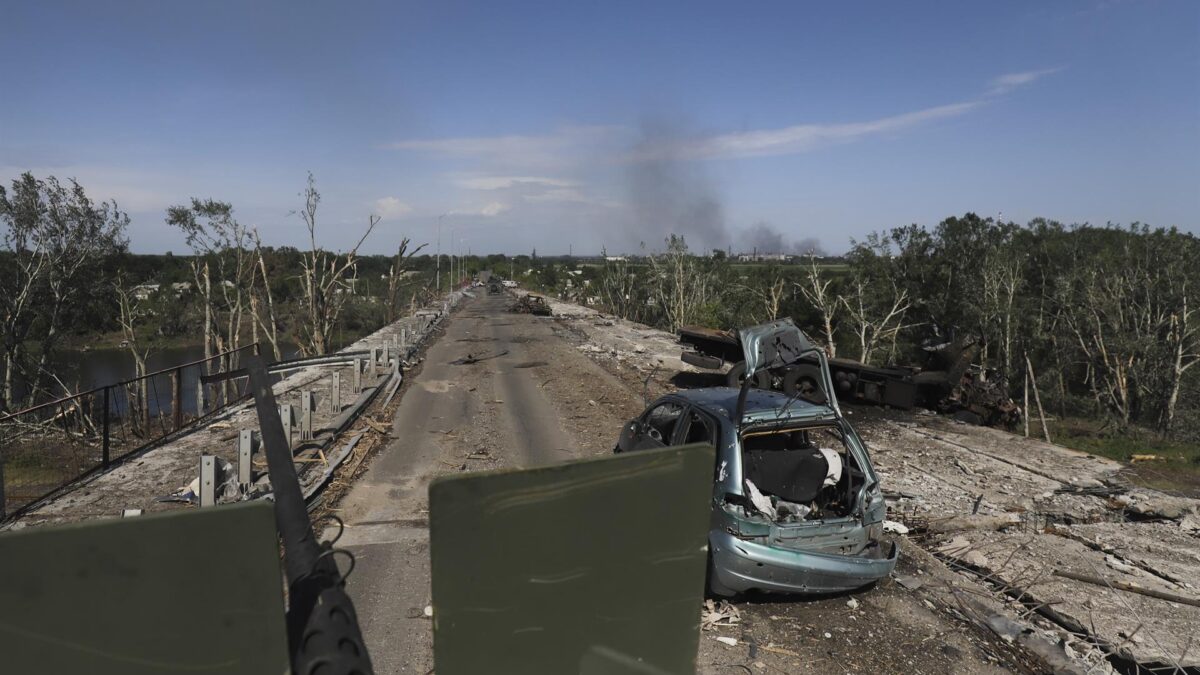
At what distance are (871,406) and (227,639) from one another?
14.9m

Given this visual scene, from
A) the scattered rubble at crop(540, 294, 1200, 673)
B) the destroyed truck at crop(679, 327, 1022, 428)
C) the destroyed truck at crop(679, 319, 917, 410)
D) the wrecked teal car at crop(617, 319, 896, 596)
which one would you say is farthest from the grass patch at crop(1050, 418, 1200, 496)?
the wrecked teal car at crop(617, 319, 896, 596)

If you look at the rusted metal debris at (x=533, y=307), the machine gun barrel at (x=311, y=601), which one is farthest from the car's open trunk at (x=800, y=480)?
the rusted metal debris at (x=533, y=307)

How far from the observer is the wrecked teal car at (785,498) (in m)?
5.29

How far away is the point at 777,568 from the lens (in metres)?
5.27

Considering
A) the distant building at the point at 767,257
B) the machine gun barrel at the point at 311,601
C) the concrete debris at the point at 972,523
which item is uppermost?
the distant building at the point at 767,257

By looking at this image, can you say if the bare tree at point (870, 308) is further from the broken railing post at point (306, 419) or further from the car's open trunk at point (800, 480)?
the car's open trunk at point (800, 480)

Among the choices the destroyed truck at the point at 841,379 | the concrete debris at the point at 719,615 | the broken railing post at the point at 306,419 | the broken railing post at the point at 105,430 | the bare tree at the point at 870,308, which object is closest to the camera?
the concrete debris at the point at 719,615

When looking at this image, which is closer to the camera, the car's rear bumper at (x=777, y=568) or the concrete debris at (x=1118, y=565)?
the car's rear bumper at (x=777, y=568)

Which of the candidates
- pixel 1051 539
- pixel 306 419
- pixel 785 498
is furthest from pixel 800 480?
pixel 306 419

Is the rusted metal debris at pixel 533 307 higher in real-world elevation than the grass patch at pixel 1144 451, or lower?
higher

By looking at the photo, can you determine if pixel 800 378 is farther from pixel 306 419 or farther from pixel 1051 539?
pixel 306 419

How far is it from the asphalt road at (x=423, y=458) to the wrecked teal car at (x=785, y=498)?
241cm

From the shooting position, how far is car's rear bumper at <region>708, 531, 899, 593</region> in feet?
17.2

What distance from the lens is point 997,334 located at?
1344 inches
